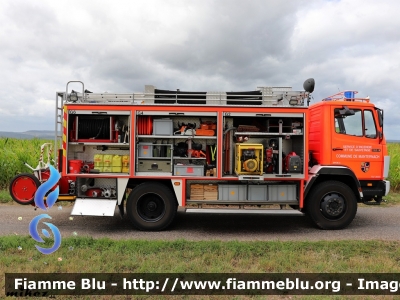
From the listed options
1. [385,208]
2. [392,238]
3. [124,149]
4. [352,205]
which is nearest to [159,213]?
[124,149]

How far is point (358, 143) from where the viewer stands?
7816 millimetres

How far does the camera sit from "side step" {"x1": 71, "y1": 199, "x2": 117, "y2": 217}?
24.3 feet

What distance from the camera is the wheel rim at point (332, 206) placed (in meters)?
7.71

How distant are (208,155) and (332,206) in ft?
9.39

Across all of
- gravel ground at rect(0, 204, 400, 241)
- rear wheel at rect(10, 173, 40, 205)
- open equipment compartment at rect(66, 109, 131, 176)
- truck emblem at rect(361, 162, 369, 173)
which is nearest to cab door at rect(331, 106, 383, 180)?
truck emblem at rect(361, 162, 369, 173)

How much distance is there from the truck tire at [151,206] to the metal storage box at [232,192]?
98 centimetres

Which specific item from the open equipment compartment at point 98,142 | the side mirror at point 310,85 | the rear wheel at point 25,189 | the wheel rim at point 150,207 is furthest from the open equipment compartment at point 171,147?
the rear wheel at point 25,189

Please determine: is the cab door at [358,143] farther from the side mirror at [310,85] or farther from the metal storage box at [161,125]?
the metal storage box at [161,125]

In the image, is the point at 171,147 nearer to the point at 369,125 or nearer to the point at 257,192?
the point at 257,192

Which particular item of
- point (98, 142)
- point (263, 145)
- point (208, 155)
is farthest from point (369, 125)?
point (98, 142)

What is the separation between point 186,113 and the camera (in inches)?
292

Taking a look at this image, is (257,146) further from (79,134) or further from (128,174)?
(79,134)

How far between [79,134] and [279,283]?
16.7 feet

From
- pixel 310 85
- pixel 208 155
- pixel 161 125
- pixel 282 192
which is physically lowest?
pixel 282 192
